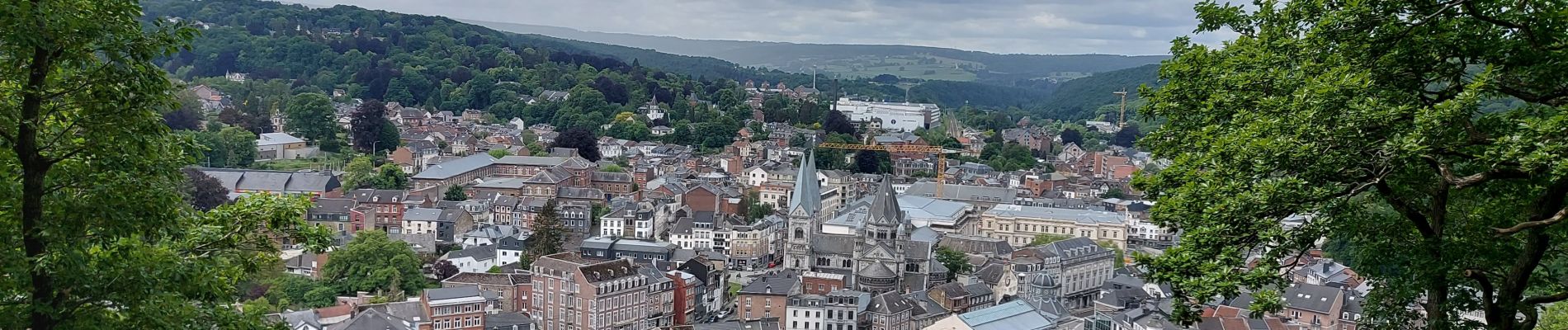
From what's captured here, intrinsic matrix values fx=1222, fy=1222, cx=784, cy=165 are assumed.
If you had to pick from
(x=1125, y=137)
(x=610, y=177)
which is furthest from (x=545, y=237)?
(x=1125, y=137)

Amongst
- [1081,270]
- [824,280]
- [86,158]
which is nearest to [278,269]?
[824,280]

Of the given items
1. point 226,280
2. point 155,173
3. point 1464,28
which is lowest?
point 226,280

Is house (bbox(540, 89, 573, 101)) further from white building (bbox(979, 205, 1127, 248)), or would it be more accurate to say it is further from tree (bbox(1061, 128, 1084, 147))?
white building (bbox(979, 205, 1127, 248))

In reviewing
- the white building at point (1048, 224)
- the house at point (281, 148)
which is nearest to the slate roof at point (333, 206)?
the house at point (281, 148)

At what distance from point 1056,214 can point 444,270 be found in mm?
28611

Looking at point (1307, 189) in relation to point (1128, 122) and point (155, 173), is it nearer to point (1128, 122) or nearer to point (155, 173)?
point (155, 173)

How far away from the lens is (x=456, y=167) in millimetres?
55250

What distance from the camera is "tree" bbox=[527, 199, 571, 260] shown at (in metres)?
39.0

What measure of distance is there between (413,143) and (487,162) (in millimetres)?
7280

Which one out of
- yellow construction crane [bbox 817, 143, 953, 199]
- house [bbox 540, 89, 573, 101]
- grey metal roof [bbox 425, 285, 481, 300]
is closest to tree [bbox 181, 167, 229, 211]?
grey metal roof [bbox 425, 285, 481, 300]

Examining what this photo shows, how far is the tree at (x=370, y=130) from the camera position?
62.7m

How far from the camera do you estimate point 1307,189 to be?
615 cm

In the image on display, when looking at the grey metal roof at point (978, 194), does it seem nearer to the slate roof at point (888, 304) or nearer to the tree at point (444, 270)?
the slate roof at point (888, 304)

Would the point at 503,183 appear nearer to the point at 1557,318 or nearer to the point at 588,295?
the point at 588,295
